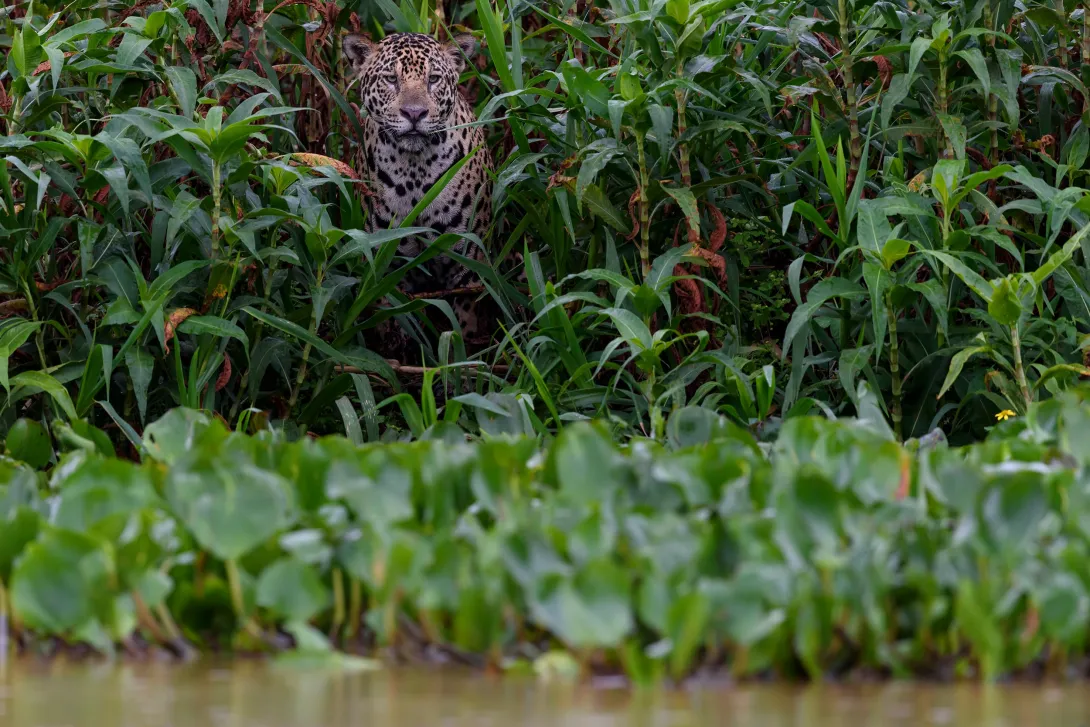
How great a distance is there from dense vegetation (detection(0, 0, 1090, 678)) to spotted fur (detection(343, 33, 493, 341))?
16 centimetres

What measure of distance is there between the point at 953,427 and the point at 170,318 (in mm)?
2226

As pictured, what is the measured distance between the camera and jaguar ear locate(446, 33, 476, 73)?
515cm

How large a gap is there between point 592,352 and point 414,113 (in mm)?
1190

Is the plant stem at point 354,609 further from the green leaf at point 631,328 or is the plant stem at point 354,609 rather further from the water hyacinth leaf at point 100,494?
the green leaf at point 631,328

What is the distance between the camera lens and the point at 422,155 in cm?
505

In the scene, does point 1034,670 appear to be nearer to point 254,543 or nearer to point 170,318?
point 254,543

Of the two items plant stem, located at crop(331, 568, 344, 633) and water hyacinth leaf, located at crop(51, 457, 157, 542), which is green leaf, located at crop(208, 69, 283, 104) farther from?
plant stem, located at crop(331, 568, 344, 633)

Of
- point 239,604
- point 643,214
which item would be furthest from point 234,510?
point 643,214

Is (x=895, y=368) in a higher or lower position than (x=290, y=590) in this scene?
lower

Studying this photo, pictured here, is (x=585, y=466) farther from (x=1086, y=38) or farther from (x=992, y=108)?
(x=1086, y=38)

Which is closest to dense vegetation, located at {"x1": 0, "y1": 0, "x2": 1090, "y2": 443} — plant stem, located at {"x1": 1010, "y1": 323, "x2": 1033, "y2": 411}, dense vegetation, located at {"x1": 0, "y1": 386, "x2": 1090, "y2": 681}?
plant stem, located at {"x1": 1010, "y1": 323, "x2": 1033, "y2": 411}

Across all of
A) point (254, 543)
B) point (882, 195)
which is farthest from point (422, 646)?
point (882, 195)

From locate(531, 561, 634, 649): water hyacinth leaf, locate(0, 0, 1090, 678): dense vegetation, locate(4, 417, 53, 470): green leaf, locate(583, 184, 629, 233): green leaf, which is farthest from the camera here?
locate(583, 184, 629, 233): green leaf

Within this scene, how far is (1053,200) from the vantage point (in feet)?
12.6
